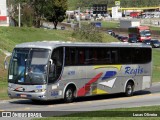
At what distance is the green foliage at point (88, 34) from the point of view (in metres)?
61.6

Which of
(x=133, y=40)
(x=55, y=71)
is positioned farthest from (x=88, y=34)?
(x=55, y=71)

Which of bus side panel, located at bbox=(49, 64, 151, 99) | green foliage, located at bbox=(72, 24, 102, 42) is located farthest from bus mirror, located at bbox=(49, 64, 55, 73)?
green foliage, located at bbox=(72, 24, 102, 42)

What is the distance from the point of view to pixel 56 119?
50.5 ft

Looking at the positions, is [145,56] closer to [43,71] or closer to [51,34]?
[43,71]

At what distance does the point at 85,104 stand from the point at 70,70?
1802 millimetres

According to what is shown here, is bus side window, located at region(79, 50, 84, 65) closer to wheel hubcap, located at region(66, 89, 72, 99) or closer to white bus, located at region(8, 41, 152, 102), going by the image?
white bus, located at region(8, 41, 152, 102)

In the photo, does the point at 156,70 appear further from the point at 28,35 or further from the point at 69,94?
the point at 69,94

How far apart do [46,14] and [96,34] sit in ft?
71.0

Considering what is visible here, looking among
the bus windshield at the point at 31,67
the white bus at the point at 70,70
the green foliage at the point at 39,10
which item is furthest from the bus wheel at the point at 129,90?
the green foliage at the point at 39,10

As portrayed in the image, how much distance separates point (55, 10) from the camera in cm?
8519

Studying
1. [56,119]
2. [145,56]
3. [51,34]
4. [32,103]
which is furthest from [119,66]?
[51,34]

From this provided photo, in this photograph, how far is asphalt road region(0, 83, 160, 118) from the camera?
20984mm

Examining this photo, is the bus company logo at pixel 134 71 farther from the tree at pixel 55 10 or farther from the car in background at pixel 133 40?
the car in background at pixel 133 40

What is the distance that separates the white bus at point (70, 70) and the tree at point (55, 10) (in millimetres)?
52491
